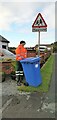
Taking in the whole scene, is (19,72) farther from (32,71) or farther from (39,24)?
Answer: (39,24)

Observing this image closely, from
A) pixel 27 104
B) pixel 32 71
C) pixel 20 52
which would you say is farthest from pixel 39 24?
pixel 27 104

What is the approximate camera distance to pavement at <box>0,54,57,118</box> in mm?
5066

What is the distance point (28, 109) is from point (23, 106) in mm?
276

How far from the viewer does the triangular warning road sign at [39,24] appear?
8.96 metres

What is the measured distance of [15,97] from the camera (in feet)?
21.5

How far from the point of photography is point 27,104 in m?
5.87

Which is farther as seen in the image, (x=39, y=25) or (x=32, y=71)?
(x=39, y=25)

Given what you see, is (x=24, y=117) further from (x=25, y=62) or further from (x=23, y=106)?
(x=25, y=62)

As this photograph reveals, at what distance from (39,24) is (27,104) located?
4.19 metres

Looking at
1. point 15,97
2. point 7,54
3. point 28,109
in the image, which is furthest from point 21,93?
point 7,54

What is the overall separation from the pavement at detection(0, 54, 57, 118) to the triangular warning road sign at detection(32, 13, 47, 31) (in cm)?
270

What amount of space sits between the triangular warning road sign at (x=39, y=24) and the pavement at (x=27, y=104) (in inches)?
106

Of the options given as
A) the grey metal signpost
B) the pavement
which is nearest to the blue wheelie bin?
the pavement

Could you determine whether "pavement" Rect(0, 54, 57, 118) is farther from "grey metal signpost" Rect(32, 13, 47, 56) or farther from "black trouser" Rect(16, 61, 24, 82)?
"grey metal signpost" Rect(32, 13, 47, 56)
